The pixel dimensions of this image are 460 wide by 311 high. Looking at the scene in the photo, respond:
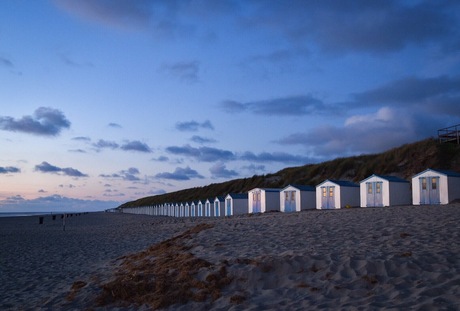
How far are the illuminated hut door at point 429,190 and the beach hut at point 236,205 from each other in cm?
2091

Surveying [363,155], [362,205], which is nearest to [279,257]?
[362,205]

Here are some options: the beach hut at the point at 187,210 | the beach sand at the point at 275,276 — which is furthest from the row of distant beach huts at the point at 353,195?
the beach sand at the point at 275,276

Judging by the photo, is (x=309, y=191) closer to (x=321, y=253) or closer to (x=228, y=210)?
(x=228, y=210)

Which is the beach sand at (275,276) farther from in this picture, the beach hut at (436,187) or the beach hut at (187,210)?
the beach hut at (187,210)

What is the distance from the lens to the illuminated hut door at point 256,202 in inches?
1727

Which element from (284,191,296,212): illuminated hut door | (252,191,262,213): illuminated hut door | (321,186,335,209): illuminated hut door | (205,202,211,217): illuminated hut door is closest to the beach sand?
(321,186,335,209): illuminated hut door

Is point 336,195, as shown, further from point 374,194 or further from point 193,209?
point 193,209

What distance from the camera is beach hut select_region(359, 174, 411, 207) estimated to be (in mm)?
33719

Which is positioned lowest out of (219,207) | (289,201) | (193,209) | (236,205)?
(193,209)

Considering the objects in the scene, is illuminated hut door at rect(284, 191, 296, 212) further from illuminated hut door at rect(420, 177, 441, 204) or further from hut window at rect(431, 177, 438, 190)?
hut window at rect(431, 177, 438, 190)

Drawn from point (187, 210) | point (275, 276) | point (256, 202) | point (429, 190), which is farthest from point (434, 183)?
point (187, 210)

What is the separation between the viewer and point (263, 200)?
141 ft

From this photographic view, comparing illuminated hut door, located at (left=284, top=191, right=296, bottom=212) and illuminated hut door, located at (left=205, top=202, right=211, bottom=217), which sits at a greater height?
illuminated hut door, located at (left=284, top=191, right=296, bottom=212)

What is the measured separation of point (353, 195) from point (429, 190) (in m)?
7.45
